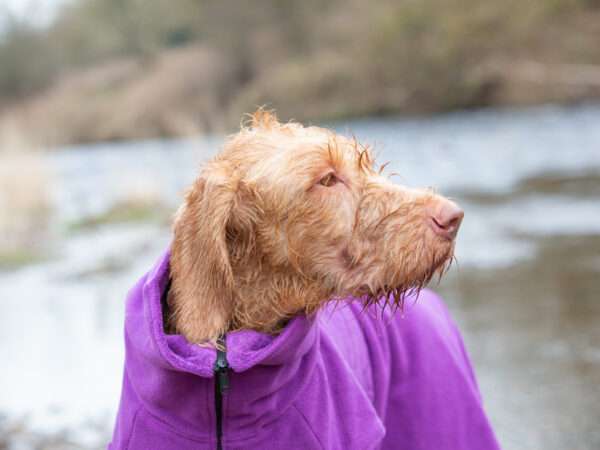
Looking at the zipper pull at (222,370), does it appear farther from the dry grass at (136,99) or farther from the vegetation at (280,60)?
the dry grass at (136,99)

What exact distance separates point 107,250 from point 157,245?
764 millimetres

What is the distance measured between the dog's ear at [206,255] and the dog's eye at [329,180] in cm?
31

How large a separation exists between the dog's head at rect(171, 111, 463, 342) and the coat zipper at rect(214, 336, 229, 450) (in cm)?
10

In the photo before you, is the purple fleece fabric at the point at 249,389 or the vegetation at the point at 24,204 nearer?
the purple fleece fabric at the point at 249,389

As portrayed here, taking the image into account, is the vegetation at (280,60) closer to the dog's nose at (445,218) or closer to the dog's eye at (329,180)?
the dog's eye at (329,180)

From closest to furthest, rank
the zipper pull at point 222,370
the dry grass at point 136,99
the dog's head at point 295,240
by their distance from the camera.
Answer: the zipper pull at point 222,370, the dog's head at point 295,240, the dry grass at point 136,99

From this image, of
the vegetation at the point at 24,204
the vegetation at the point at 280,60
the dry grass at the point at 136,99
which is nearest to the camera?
the vegetation at the point at 24,204

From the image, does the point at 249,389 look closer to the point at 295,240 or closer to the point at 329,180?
the point at 295,240

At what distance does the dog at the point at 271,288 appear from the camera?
8.64ft

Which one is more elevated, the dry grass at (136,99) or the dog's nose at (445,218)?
the dry grass at (136,99)

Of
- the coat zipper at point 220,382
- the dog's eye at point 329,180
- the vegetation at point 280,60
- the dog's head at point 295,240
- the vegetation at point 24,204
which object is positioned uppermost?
the vegetation at point 280,60

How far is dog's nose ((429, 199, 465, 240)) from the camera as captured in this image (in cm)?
264

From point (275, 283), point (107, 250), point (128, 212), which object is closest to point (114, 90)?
point (128, 212)

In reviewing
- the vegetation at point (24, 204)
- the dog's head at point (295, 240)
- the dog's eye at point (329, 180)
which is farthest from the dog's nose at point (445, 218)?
the vegetation at point (24, 204)
